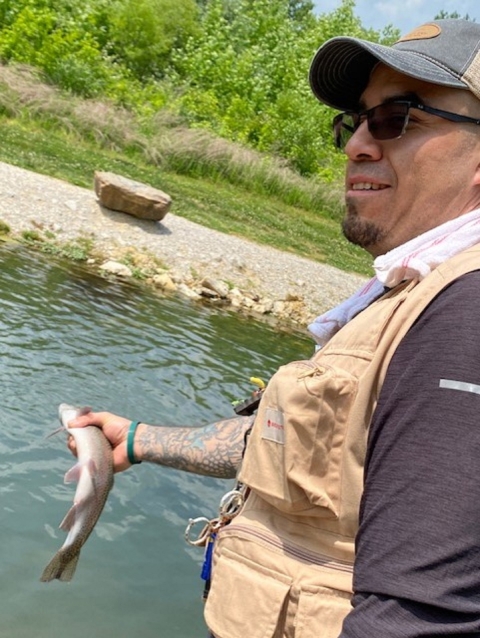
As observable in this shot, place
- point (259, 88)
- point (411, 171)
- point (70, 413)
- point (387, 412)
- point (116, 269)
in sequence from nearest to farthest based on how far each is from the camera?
1. point (387, 412)
2. point (411, 171)
3. point (70, 413)
4. point (116, 269)
5. point (259, 88)

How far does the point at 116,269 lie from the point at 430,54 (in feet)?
44.0

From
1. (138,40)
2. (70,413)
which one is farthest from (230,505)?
(138,40)

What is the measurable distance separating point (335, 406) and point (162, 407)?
737cm

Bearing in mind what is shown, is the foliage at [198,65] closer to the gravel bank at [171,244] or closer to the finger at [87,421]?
the gravel bank at [171,244]

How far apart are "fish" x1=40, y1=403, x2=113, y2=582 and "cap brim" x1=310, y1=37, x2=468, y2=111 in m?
1.48

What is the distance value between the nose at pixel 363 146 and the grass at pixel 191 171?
1751 cm

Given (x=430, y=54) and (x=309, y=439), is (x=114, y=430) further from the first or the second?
(x=430, y=54)

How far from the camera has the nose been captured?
2.37m

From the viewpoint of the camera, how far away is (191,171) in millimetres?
28328

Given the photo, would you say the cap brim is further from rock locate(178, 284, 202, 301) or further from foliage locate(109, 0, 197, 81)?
foliage locate(109, 0, 197, 81)

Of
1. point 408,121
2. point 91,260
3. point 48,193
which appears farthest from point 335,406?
point 48,193

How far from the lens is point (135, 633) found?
5227 millimetres

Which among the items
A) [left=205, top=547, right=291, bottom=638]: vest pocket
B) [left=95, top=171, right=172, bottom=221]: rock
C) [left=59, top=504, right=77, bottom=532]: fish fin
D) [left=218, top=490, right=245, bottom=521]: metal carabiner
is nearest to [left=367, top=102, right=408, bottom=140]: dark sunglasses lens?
[left=218, top=490, right=245, bottom=521]: metal carabiner

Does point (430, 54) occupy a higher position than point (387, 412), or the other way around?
point (430, 54)
